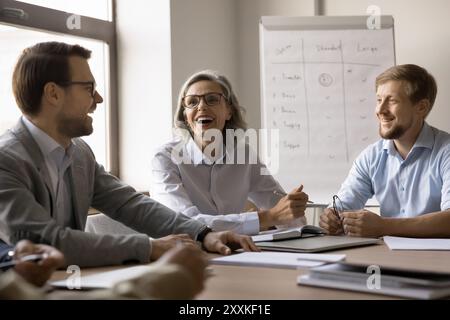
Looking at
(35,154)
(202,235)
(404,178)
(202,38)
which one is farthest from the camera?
(202,38)

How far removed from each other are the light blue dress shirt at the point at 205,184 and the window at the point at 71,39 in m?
0.89

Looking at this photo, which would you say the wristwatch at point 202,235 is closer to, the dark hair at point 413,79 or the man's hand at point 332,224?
the man's hand at point 332,224

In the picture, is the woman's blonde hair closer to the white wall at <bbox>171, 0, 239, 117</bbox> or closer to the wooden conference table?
the white wall at <bbox>171, 0, 239, 117</bbox>

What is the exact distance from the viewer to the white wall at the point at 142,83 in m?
3.83

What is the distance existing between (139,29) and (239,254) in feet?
7.78

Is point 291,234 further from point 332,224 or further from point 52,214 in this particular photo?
point 52,214

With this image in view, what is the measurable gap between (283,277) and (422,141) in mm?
1508

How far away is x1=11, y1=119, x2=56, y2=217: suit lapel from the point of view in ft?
5.97

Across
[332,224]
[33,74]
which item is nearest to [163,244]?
[33,74]

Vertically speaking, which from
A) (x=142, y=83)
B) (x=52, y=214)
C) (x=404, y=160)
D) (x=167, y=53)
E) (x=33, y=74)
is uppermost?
(x=167, y=53)

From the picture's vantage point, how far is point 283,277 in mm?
1489

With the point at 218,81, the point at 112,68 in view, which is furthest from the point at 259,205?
the point at 112,68
